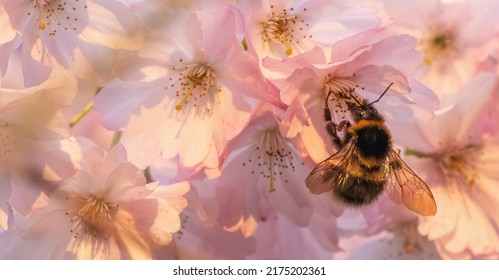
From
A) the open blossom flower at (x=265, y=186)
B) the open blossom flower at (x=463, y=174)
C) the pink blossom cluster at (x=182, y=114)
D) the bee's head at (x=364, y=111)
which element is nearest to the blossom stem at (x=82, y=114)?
the pink blossom cluster at (x=182, y=114)

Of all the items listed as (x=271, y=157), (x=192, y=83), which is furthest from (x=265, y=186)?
(x=192, y=83)

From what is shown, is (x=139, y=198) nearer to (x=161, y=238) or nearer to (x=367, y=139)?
(x=161, y=238)

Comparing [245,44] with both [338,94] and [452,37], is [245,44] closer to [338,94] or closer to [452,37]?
[338,94]

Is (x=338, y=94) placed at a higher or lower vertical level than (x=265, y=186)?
higher

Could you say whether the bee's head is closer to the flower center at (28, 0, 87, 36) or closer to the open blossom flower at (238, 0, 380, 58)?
the open blossom flower at (238, 0, 380, 58)

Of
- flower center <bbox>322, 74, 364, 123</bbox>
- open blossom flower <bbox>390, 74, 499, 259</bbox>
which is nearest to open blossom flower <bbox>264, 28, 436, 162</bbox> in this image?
flower center <bbox>322, 74, 364, 123</bbox>

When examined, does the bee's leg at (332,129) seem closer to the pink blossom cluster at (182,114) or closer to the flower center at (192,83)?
the pink blossom cluster at (182,114)
